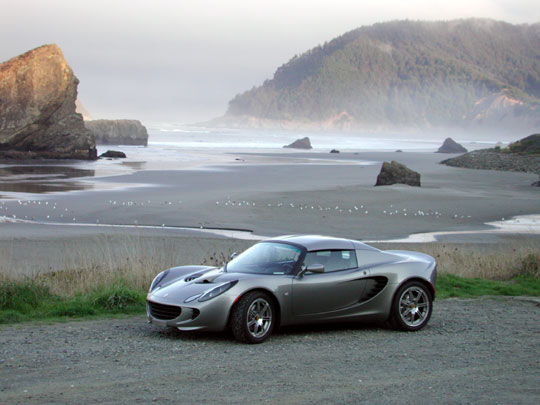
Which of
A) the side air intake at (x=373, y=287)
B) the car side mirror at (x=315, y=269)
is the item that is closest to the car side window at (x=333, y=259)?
the car side mirror at (x=315, y=269)

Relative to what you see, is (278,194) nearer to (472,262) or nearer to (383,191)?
(383,191)

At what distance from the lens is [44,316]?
34.5ft

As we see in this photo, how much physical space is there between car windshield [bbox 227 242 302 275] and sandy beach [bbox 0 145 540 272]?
19.1ft

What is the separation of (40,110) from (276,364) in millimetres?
49920

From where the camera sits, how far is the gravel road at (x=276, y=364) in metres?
6.64

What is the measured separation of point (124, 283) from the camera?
12.6m

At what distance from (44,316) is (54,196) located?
19176 mm

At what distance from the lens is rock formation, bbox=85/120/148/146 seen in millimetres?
85125

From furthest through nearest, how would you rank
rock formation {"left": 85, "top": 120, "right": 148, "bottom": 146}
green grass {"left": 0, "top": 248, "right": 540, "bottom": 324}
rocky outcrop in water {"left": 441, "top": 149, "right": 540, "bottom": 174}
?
rock formation {"left": 85, "top": 120, "right": 148, "bottom": 146} < rocky outcrop in water {"left": 441, "top": 149, "right": 540, "bottom": 174} < green grass {"left": 0, "top": 248, "right": 540, "bottom": 324}

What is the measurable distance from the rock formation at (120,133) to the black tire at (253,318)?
7814 centimetres

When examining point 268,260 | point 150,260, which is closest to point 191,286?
point 268,260

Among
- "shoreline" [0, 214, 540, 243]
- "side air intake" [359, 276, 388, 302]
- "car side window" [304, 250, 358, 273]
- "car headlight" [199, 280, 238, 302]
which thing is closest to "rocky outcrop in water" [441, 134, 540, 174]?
"shoreline" [0, 214, 540, 243]

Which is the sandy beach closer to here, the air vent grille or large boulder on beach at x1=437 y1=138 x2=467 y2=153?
the air vent grille

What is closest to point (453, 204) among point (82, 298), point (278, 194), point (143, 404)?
point (278, 194)
